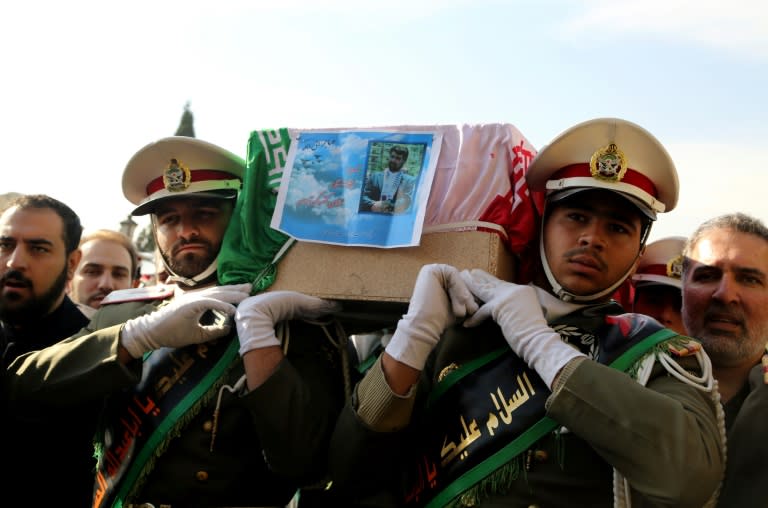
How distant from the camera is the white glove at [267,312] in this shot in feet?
11.3

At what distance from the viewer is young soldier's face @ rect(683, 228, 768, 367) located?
3598 millimetres

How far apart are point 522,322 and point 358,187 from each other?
3.05 ft

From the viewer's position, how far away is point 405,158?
141 inches

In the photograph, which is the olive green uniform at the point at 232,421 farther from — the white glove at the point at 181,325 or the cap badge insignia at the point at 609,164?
the cap badge insignia at the point at 609,164

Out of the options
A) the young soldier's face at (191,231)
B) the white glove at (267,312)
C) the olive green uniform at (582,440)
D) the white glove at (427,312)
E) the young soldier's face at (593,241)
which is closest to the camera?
the olive green uniform at (582,440)

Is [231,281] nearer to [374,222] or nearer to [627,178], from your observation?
[374,222]

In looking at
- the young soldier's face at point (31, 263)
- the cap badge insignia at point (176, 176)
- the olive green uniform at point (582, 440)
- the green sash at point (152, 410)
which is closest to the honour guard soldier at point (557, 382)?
the olive green uniform at point (582, 440)

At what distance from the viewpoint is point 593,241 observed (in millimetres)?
3311

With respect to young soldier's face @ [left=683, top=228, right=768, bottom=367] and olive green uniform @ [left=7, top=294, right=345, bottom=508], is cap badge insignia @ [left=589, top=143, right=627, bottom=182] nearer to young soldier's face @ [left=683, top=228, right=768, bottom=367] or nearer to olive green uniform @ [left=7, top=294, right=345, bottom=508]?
young soldier's face @ [left=683, top=228, right=768, bottom=367]

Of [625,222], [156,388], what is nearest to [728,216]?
[625,222]

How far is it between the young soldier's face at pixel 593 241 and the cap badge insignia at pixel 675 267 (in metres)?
1.28

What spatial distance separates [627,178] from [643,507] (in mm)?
1244

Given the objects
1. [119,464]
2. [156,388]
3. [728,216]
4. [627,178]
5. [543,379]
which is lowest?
[119,464]

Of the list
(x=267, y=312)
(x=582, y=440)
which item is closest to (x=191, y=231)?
(x=267, y=312)
